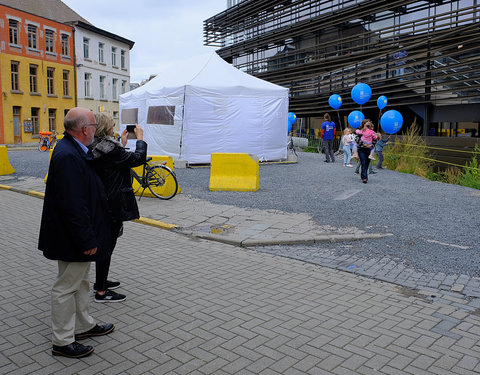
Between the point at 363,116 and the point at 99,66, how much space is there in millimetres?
32149

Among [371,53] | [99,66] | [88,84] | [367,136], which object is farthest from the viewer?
[99,66]

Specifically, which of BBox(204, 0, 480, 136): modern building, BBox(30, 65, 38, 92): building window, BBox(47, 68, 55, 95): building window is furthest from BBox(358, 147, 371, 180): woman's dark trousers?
BBox(47, 68, 55, 95): building window

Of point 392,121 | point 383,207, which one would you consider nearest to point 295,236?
point 383,207

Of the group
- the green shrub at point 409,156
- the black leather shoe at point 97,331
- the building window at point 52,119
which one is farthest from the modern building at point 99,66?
the black leather shoe at point 97,331

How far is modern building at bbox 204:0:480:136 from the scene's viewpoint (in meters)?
18.4

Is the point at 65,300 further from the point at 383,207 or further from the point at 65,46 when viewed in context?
the point at 65,46

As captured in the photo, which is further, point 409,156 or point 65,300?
point 409,156

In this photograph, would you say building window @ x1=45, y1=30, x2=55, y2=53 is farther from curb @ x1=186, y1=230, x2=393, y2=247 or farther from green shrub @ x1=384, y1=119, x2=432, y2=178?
curb @ x1=186, y1=230, x2=393, y2=247

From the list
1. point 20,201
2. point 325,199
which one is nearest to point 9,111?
point 20,201

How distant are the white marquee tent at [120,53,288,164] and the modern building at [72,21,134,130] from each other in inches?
969

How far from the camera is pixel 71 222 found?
3131mm

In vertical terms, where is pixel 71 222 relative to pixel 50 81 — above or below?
below

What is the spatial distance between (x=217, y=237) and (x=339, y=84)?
21026mm

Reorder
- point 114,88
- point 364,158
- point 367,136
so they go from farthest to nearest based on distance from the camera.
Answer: point 114,88
point 364,158
point 367,136
